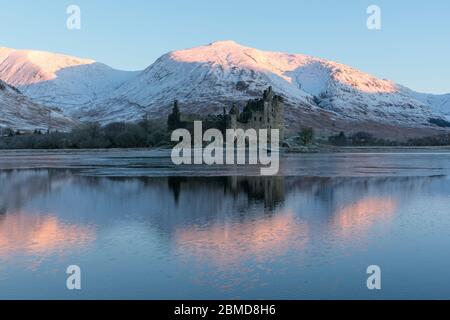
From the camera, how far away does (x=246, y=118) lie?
132m

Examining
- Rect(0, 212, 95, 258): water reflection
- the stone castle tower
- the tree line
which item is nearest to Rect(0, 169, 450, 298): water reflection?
Rect(0, 212, 95, 258): water reflection

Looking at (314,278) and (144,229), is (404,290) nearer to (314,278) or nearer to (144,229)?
(314,278)

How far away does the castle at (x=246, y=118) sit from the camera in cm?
12582

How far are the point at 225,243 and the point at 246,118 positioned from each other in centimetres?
11647

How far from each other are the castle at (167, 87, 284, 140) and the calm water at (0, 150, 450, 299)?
94.6 meters

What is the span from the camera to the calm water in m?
12.2

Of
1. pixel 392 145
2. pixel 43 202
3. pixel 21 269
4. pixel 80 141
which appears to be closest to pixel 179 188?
pixel 43 202

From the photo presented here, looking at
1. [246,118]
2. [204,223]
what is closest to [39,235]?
[204,223]

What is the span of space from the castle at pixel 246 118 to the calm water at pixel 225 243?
9461 cm

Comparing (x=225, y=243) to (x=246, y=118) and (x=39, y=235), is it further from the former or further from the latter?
(x=246, y=118)

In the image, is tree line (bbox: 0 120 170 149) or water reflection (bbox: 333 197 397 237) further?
tree line (bbox: 0 120 170 149)

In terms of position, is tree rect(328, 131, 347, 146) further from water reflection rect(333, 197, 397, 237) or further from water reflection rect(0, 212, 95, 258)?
water reflection rect(0, 212, 95, 258)

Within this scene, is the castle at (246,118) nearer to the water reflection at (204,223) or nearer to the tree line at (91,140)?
the tree line at (91,140)

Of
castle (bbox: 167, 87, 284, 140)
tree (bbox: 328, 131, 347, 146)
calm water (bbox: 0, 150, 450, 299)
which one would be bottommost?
calm water (bbox: 0, 150, 450, 299)
